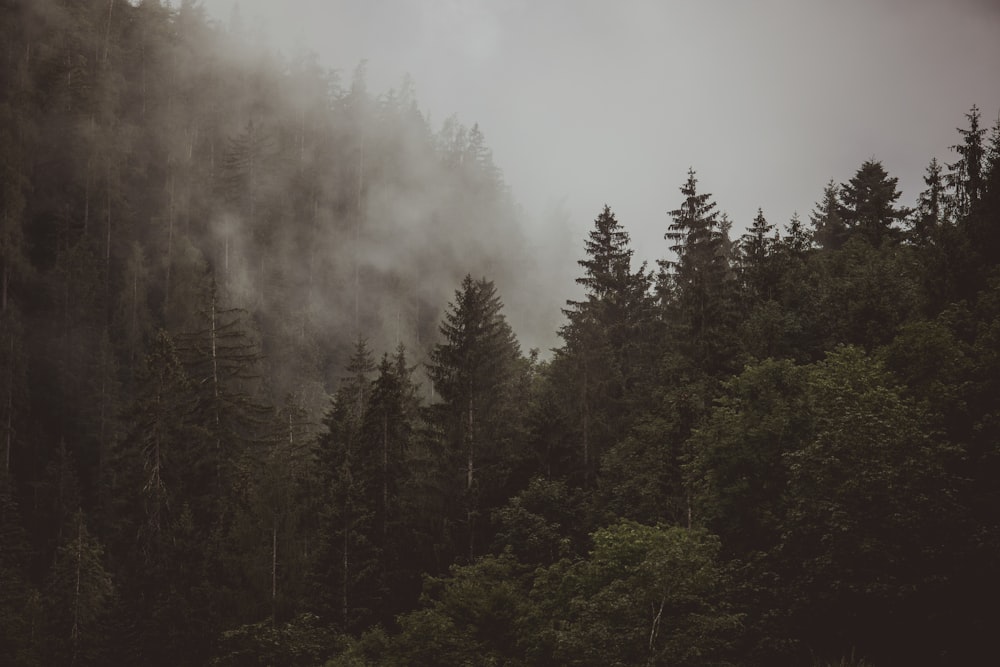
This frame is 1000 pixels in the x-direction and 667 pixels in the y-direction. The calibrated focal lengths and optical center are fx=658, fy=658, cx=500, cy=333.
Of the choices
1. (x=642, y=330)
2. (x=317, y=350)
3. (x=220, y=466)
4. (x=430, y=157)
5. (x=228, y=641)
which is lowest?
(x=228, y=641)

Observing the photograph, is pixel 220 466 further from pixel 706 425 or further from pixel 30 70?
pixel 30 70

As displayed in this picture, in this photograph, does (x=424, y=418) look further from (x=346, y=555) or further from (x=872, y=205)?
(x=872, y=205)

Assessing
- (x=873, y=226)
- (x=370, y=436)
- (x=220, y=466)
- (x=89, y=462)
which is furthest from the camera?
(x=89, y=462)

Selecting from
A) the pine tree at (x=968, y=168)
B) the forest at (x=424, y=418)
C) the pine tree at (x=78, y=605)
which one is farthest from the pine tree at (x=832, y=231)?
the pine tree at (x=78, y=605)

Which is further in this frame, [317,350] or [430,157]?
[430,157]

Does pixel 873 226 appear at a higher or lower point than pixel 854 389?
higher

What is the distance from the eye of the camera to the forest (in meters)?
18.3

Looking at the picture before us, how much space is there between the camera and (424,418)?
38.0 meters

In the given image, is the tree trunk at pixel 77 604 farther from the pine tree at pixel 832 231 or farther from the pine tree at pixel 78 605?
the pine tree at pixel 832 231

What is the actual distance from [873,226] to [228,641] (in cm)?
6129

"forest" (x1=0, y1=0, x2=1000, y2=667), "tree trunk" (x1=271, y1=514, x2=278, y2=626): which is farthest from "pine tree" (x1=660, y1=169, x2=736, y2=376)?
"tree trunk" (x1=271, y1=514, x2=278, y2=626)

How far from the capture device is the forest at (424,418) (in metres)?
18.3

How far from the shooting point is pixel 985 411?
2005 centimetres

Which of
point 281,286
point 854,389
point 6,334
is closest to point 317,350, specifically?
point 281,286
